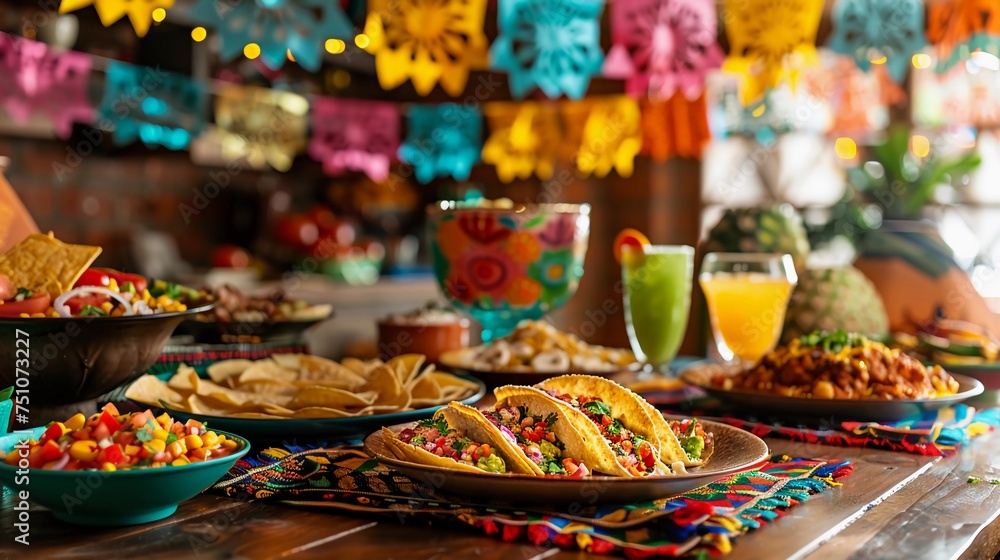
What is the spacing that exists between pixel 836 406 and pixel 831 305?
0.63m

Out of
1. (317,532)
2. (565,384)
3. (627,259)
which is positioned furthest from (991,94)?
(317,532)

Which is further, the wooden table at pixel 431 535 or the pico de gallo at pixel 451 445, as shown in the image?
the pico de gallo at pixel 451 445

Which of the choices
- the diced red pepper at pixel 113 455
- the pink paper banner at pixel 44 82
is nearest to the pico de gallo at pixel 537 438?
the diced red pepper at pixel 113 455

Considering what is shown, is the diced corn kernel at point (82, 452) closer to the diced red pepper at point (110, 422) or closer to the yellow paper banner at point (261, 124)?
the diced red pepper at point (110, 422)

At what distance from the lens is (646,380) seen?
188 cm

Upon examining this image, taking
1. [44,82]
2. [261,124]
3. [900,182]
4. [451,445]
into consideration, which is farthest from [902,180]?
[261,124]

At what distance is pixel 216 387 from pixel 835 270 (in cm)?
136

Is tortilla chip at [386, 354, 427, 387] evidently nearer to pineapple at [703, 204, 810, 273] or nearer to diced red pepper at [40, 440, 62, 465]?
diced red pepper at [40, 440, 62, 465]

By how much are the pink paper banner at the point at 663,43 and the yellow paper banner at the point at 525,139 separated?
6.91 feet

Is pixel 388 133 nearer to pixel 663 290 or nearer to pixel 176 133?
pixel 176 133

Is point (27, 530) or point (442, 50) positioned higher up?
point (442, 50)

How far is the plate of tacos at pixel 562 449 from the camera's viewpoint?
91cm

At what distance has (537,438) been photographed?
100cm

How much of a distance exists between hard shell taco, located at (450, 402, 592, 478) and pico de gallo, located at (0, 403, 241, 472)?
27cm
